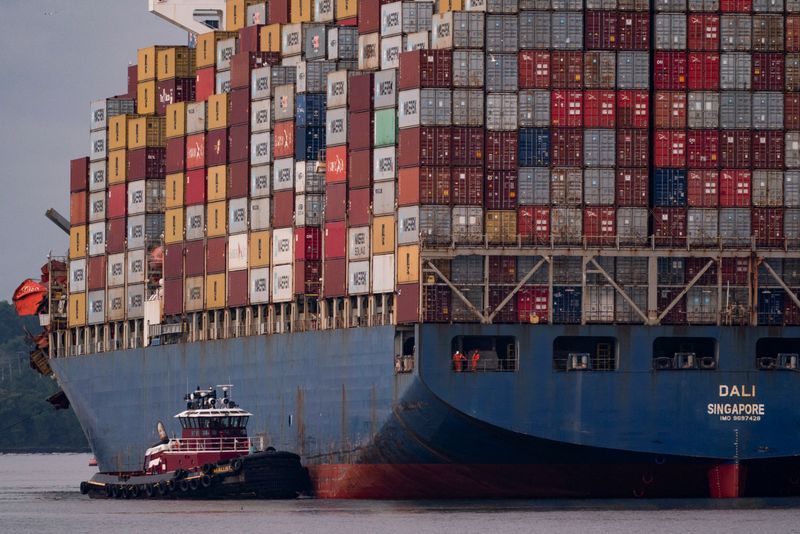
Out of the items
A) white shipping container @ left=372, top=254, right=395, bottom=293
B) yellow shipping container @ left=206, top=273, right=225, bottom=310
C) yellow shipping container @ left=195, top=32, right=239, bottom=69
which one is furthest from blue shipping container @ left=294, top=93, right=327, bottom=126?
yellow shipping container @ left=195, top=32, right=239, bottom=69

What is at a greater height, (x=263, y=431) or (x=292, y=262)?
(x=292, y=262)

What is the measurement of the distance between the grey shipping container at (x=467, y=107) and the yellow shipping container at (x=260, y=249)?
44.6ft

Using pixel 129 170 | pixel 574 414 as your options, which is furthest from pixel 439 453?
pixel 129 170

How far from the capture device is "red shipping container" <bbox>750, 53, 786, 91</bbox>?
83000 mm

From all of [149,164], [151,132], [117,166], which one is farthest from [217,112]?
[117,166]

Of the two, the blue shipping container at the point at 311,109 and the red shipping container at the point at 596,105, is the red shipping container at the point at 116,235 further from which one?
the red shipping container at the point at 596,105

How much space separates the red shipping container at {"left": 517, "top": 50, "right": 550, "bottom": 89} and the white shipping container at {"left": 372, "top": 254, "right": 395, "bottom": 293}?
26.8 ft

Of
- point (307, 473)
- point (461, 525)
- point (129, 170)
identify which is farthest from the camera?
point (129, 170)

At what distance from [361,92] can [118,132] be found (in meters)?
22.9

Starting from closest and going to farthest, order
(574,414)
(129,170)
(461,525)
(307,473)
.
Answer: (461,525)
(574,414)
(307,473)
(129,170)

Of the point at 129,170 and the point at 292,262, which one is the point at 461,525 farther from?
the point at 129,170

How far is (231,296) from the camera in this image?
95875 millimetres

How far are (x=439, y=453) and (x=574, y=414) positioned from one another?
5.38 m

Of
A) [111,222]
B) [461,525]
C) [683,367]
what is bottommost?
[461,525]
